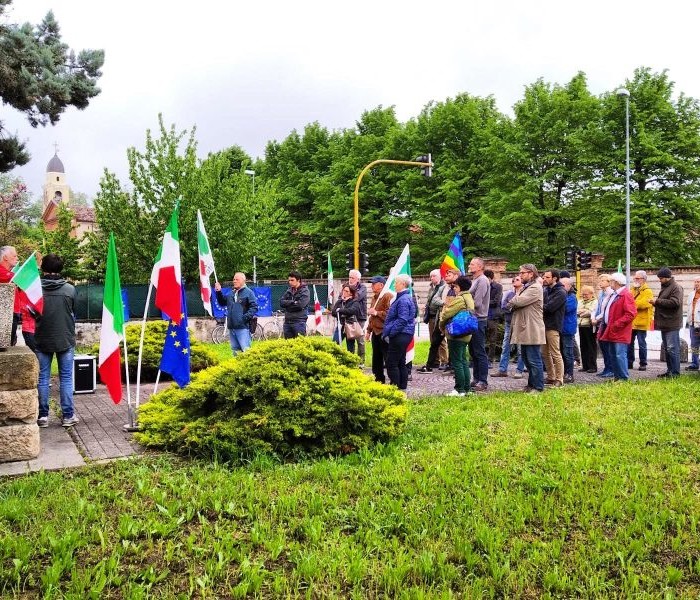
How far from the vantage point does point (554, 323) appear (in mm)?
10406

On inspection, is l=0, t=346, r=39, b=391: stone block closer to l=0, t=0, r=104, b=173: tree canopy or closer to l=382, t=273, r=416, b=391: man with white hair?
l=382, t=273, r=416, b=391: man with white hair

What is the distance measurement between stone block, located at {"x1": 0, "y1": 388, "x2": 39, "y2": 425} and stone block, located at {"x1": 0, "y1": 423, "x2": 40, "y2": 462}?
0.06m

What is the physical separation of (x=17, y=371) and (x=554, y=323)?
8.15m

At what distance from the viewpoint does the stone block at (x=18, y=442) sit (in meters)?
5.38

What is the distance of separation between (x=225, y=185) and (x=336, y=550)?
25487 millimetres

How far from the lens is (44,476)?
197 inches

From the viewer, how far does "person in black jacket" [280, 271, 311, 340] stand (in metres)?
11.2

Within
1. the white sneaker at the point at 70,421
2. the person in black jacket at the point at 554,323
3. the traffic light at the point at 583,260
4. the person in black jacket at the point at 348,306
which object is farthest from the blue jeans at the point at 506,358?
the traffic light at the point at 583,260

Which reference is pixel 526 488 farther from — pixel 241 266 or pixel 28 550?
pixel 241 266

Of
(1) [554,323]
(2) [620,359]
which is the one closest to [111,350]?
(1) [554,323]

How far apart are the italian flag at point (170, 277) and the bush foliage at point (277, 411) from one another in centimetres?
120

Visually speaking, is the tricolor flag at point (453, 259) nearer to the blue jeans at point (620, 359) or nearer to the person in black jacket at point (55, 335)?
the blue jeans at point (620, 359)

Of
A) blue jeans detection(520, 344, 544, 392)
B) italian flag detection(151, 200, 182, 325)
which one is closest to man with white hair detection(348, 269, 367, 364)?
blue jeans detection(520, 344, 544, 392)

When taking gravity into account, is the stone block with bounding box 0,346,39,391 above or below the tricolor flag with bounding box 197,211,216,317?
below
